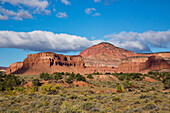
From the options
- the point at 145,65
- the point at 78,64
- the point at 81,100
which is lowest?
the point at 81,100

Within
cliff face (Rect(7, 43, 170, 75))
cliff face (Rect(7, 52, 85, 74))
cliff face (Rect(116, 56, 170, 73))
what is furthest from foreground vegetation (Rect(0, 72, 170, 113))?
cliff face (Rect(116, 56, 170, 73))

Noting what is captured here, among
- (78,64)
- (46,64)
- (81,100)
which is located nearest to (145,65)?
(78,64)

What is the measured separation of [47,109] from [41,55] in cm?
12206

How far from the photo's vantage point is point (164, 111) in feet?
40.5

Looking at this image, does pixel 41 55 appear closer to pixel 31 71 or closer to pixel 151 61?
pixel 31 71

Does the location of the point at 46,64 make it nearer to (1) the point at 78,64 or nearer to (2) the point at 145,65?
(1) the point at 78,64

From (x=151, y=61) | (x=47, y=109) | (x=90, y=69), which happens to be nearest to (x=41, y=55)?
(x=90, y=69)

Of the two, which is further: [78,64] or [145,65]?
[78,64]

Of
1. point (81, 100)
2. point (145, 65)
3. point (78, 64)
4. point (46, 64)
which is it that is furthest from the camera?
point (78, 64)

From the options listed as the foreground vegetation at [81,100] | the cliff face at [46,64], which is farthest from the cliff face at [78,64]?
the foreground vegetation at [81,100]

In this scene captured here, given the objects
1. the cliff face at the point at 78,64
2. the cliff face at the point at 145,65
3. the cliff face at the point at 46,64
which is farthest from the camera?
the cliff face at the point at 145,65

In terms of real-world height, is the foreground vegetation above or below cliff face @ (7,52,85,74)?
below

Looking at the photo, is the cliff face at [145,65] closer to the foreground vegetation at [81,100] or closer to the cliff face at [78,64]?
the cliff face at [78,64]

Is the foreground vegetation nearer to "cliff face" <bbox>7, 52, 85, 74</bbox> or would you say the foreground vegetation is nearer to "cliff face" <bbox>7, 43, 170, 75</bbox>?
"cliff face" <bbox>7, 52, 85, 74</bbox>
